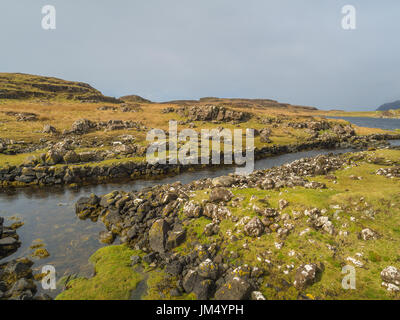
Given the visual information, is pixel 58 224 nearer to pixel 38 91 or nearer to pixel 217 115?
pixel 217 115

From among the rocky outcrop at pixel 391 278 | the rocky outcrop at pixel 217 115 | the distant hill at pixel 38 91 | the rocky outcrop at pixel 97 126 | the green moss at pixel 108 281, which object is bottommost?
the green moss at pixel 108 281

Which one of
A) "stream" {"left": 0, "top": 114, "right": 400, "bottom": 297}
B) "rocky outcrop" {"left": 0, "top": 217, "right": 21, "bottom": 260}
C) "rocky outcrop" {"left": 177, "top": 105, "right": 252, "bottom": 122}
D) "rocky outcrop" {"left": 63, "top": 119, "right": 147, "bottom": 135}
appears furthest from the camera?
"rocky outcrop" {"left": 177, "top": 105, "right": 252, "bottom": 122}

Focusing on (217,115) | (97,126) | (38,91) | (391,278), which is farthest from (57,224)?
(38,91)

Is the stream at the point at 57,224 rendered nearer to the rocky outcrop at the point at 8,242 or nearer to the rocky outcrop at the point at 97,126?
the rocky outcrop at the point at 8,242

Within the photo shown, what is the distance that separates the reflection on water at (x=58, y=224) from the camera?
63.3 feet

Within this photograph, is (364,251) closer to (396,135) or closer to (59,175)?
(59,175)

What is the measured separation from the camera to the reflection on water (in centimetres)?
1930

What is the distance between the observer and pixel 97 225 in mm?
25391

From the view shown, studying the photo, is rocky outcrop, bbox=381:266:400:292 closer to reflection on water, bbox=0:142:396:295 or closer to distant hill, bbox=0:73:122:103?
reflection on water, bbox=0:142:396:295

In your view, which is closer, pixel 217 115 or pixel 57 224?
pixel 57 224

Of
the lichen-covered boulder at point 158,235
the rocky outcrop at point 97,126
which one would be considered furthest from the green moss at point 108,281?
the rocky outcrop at point 97,126

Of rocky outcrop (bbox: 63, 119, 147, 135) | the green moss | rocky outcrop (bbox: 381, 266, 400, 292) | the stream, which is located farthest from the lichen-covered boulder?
rocky outcrop (bbox: 63, 119, 147, 135)

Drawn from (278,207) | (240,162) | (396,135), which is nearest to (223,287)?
(278,207)

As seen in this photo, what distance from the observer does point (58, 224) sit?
85.1 feet
